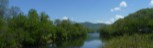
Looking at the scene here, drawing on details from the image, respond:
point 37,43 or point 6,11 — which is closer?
point 6,11

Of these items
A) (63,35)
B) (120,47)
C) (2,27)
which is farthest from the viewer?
(63,35)

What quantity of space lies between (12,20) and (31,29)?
22.7 ft

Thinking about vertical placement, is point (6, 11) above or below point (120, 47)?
above

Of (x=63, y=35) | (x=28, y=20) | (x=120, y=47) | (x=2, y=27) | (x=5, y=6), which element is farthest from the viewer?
(x=63, y=35)

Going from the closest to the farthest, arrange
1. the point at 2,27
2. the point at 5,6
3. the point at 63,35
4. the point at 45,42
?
the point at 2,27, the point at 5,6, the point at 45,42, the point at 63,35

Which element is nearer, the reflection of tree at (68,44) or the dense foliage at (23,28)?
the dense foliage at (23,28)

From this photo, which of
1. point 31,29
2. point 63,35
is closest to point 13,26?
point 31,29

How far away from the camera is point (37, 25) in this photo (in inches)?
3302

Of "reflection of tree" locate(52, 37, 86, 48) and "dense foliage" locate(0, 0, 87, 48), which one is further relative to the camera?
"reflection of tree" locate(52, 37, 86, 48)

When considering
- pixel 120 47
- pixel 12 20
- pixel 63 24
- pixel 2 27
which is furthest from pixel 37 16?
pixel 120 47

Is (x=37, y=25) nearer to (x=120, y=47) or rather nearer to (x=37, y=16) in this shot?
(x=37, y=16)

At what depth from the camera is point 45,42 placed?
8662cm

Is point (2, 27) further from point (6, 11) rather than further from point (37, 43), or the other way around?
point (37, 43)

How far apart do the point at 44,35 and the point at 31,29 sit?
174 inches
